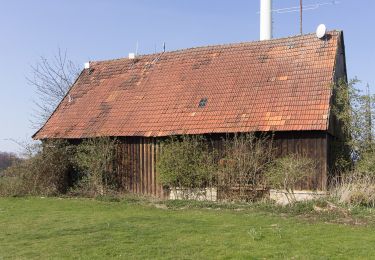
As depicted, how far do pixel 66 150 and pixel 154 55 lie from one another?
22.1 ft

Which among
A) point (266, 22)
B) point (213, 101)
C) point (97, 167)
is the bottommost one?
point (97, 167)

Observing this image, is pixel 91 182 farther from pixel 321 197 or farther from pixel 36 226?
pixel 321 197

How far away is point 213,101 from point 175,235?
9724mm

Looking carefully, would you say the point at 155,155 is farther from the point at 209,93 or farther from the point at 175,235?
the point at 175,235

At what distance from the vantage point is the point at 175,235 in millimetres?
10500

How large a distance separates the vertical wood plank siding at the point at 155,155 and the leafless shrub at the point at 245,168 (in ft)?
1.88

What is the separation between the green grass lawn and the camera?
873 centimetres

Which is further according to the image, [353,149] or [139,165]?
[139,165]

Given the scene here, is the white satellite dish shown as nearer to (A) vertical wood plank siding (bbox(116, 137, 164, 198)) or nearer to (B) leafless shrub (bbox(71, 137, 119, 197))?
(A) vertical wood plank siding (bbox(116, 137, 164, 198))

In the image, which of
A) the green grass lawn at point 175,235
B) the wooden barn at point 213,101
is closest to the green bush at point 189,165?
the wooden barn at point 213,101

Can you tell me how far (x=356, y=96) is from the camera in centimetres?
1662

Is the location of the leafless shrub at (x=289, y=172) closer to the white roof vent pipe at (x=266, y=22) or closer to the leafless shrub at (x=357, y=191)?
the leafless shrub at (x=357, y=191)

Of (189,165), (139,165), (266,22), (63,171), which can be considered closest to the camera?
(189,165)

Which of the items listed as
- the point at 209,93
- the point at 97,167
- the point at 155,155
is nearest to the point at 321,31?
the point at 209,93
